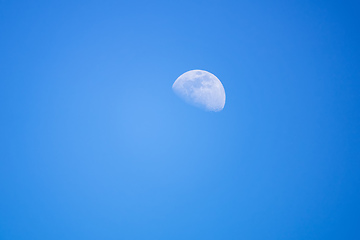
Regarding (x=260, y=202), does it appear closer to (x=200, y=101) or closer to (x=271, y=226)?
(x=271, y=226)

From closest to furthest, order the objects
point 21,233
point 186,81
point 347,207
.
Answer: point 21,233 → point 186,81 → point 347,207

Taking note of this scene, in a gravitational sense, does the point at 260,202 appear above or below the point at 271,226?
above

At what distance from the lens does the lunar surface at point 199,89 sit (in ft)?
8.66

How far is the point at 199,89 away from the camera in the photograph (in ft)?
8.61

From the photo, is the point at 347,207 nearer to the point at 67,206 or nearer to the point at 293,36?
the point at 293,36

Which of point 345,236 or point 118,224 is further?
point 345,236

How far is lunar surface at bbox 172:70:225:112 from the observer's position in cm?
264

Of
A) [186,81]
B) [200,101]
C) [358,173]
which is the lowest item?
[358,173]

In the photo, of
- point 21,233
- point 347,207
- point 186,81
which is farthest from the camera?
point 347,207

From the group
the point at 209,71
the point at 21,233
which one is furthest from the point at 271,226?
the point at 21,233

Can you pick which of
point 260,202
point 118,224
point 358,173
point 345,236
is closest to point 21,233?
point 118,224

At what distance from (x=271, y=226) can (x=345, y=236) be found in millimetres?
901

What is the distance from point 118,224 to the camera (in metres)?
2.65

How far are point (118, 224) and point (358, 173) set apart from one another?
2.83 meters
